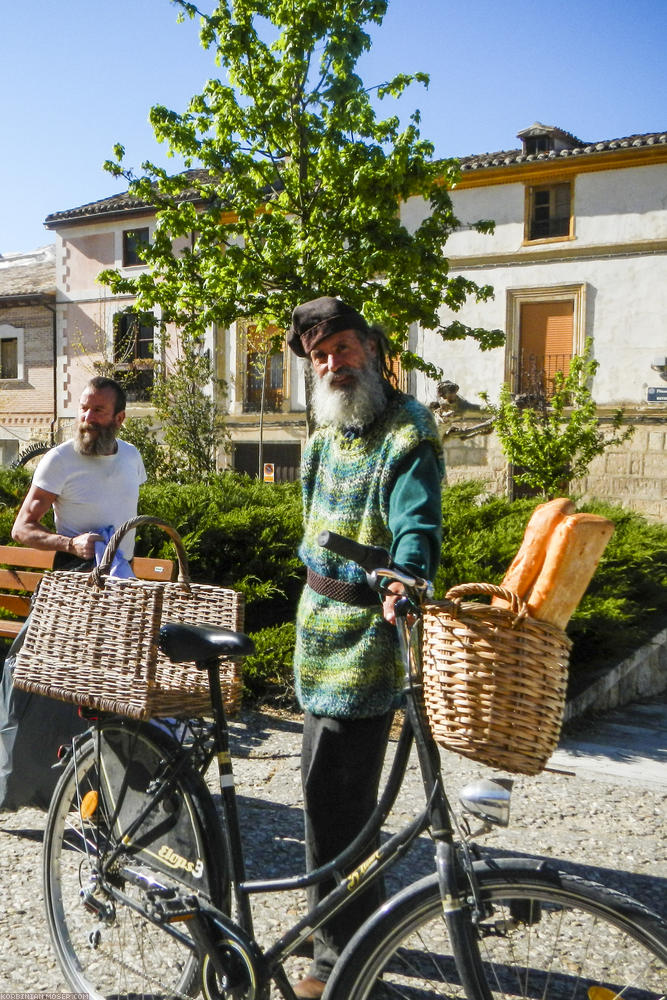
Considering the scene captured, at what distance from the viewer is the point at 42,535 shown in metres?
4.25

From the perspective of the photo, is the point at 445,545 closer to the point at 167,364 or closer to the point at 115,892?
the point at 115,892

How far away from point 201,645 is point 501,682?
0.84 m

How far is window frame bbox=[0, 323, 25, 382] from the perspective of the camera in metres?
35.4

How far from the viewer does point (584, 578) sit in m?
2.17

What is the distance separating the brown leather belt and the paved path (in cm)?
313

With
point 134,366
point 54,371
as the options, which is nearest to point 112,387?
point 134,366

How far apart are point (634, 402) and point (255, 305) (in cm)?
1215

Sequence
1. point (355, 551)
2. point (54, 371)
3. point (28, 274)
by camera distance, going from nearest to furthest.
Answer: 1. point (355, 551)
2. point (54, 371)
3. point (28, 274)

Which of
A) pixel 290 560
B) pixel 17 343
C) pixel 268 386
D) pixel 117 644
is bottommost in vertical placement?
pixel 290 560

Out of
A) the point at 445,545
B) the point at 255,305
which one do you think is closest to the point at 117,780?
the point at 445,545

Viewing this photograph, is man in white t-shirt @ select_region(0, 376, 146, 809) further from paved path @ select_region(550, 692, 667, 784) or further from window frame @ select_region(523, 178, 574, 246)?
window frame @ select_region(523, 178, 574, 246)

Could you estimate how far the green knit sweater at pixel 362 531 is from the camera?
2613mm

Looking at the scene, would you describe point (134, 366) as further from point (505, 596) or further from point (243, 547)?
point (505, 596)

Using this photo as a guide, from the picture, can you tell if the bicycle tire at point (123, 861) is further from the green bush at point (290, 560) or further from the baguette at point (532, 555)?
the green bush at point (290, 560)
